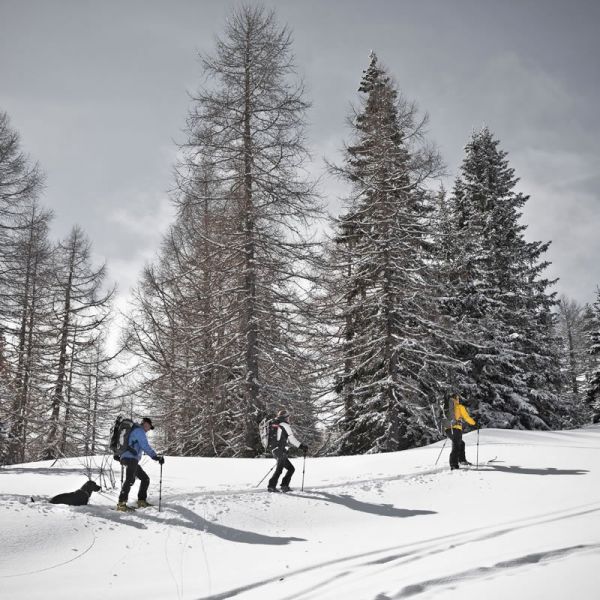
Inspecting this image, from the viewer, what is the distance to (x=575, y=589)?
437 centimetres

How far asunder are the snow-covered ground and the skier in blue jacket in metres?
0.23

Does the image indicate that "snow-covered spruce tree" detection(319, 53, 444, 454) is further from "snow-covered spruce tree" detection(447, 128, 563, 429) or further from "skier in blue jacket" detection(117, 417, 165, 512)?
"skier in blue jacket" detection(117, 417, 165, 512)

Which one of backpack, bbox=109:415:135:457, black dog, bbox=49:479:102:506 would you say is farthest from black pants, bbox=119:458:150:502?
black dog, bbox=49:479:102:506

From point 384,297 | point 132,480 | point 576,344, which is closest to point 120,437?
point 132,480

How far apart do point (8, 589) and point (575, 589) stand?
5.60 metres

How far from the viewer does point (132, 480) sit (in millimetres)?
7500

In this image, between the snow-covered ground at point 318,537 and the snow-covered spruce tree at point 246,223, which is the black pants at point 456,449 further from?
the snow-covered spruce tree at point 246,223

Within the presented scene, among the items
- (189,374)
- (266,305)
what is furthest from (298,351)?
(189,374)

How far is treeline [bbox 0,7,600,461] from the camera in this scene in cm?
1523

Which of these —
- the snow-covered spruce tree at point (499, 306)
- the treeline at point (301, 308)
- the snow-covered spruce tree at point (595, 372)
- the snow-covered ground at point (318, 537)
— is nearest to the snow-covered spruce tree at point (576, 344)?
the snow-covered spruce tree at point (595, 372)

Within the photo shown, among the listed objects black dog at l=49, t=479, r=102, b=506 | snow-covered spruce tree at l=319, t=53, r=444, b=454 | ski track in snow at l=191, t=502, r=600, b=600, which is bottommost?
ski track in snow at l=191, t=502, r=600, b=600

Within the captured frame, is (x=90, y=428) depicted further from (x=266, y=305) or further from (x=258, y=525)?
(x=258, y=525)

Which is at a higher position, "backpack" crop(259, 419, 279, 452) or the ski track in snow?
"backpack" crop(259, 419, 279, 452)

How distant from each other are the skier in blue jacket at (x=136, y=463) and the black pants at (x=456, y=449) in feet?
21.4
